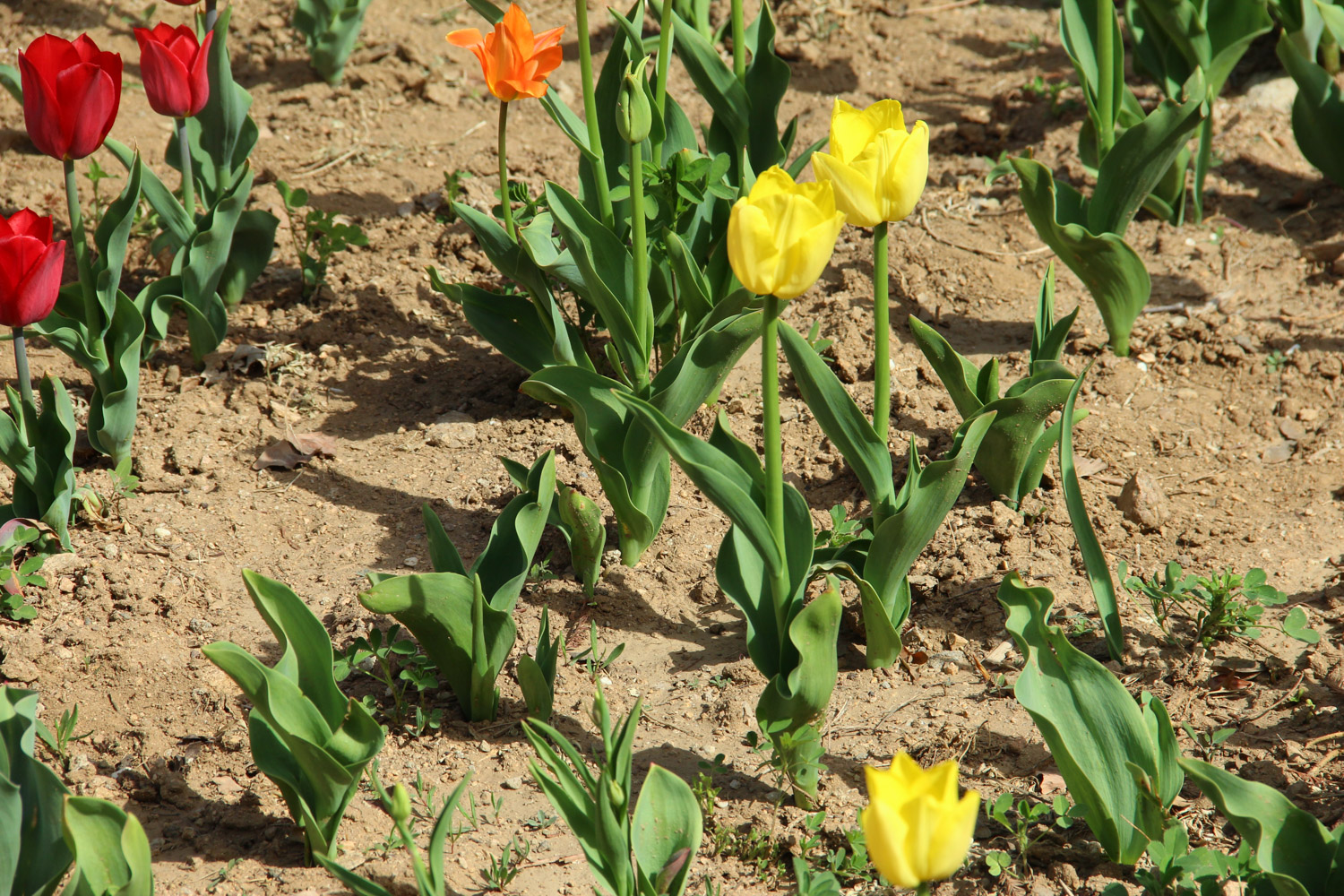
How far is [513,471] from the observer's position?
2.33m

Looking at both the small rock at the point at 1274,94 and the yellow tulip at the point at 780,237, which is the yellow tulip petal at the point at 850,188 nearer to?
the yellow tulip at the point at 780,237

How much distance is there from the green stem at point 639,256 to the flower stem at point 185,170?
1240mm

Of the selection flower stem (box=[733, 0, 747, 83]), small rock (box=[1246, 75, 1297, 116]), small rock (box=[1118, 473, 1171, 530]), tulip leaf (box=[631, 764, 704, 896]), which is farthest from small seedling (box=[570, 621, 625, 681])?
small rock (box=[1246, 75, 1297, 116])

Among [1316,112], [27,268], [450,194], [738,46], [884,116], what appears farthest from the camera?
[450,194]

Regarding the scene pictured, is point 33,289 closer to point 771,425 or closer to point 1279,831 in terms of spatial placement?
point 771,425

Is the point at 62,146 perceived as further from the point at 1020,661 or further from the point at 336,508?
the point at 1020,661

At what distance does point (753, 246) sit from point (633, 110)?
77 centimetres

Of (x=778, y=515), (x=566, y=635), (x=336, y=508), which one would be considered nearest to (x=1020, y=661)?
(x=778, y=515)

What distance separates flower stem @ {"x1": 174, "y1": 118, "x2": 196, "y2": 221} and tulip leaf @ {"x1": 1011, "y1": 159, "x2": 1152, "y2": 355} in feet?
6.76

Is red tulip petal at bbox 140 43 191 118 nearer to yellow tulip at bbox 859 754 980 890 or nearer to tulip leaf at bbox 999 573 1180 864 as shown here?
tulip leaf at bbox 999 573 1180 864

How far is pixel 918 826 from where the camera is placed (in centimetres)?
121

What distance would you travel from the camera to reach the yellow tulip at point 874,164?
1702mm

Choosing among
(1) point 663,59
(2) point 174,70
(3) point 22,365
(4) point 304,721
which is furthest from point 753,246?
(2) point 174,70

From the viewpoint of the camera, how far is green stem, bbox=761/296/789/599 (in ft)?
5.40
